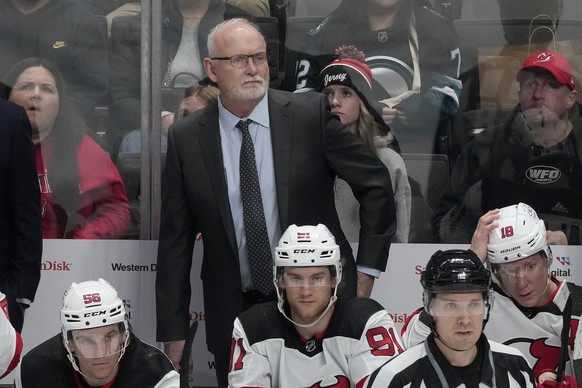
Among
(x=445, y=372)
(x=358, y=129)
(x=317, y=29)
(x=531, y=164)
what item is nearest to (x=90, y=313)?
(x=445, y=372)

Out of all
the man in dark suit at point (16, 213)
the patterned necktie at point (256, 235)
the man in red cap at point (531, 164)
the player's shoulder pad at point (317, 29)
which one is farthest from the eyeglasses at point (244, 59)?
the man in red cap at point (531, 164)

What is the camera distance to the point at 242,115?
488 cm

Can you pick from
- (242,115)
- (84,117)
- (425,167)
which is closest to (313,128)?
(242,115)

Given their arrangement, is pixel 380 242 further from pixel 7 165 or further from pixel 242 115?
pixel 7 165

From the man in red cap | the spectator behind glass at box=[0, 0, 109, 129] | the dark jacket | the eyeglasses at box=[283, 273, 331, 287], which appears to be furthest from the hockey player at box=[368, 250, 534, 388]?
the spectator behind glass at box=[0, 0, 109, 129]

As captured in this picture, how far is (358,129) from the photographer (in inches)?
205

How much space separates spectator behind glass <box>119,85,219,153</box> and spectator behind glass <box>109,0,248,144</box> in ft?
0.09

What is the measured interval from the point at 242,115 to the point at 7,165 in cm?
84

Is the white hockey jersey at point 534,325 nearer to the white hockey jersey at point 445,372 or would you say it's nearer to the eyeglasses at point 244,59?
the white hockey jersey at point 445,372

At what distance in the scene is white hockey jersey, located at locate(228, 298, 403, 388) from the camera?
14.5 ft

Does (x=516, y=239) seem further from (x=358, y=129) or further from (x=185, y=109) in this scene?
(x=185, y=109)

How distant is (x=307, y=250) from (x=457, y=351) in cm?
72

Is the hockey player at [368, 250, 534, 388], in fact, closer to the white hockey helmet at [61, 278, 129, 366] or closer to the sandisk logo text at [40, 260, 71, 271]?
the white hockey helmet at [61, 278, 129, 366]

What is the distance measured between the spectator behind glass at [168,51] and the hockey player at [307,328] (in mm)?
1115
